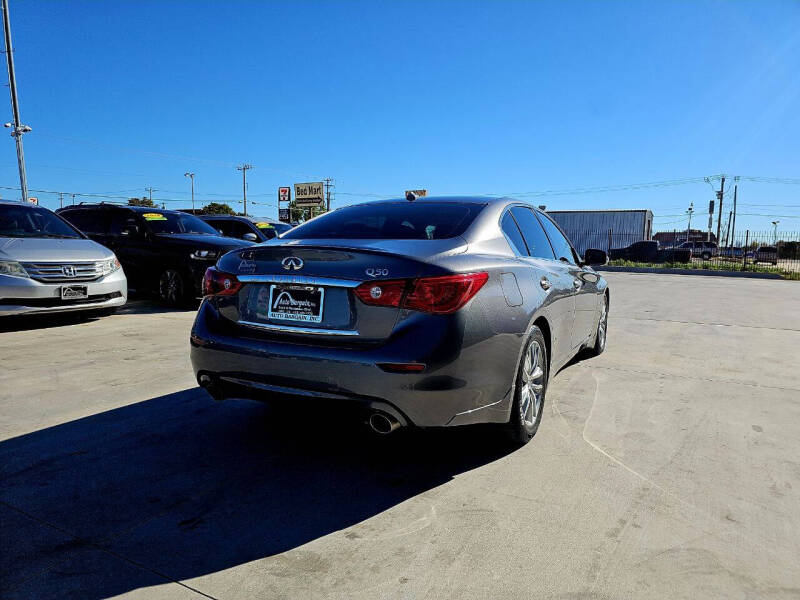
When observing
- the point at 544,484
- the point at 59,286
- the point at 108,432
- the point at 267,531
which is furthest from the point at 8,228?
Answer: the point at 544,484

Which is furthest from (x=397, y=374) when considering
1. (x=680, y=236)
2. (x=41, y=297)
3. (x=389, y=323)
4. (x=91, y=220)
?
(x=680, y=236)

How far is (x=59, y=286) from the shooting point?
22.9 feet

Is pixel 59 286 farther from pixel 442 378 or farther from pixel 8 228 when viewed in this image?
pixel 442 378

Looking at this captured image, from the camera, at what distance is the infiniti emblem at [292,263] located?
291cm

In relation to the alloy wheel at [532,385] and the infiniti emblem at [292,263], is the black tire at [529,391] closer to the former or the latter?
the alloy wheel at [532,385]

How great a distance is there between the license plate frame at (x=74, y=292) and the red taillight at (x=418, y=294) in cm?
581

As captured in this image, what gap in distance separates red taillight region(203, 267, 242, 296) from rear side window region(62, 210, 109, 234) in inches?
333

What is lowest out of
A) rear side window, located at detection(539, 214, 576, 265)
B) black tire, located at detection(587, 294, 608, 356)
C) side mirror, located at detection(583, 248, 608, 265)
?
black tire, located at detection(587, 294, 608, 356)

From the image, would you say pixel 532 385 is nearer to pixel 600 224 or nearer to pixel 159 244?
pixel 159 244

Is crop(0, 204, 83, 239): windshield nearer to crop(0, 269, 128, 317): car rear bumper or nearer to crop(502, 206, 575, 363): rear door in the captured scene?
crop(0, 269, 128, 317): car rear bumper

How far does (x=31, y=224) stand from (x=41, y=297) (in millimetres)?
1784

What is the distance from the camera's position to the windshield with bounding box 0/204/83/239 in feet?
25.0

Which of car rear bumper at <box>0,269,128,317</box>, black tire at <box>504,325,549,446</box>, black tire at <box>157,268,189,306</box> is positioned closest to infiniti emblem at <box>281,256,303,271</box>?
black tire at <box>504,325,549,446</box>

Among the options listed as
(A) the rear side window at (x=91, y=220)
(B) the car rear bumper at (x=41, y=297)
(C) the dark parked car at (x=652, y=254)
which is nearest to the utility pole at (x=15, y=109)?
(A) the rear side window at (x=91, y=220)
